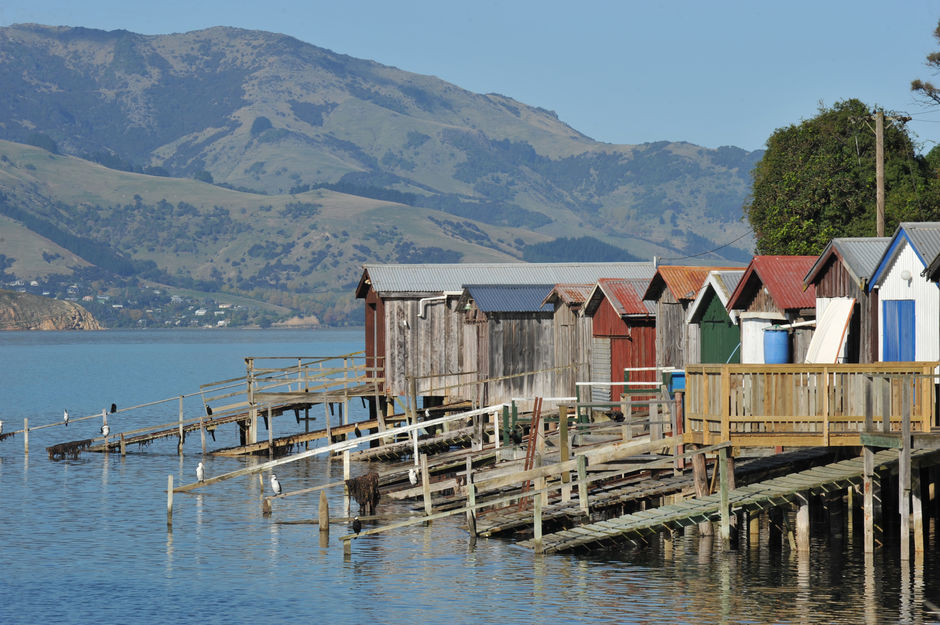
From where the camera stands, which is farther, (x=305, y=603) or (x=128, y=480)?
(x=128, y=480)

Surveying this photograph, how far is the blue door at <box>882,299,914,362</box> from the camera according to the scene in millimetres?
36219

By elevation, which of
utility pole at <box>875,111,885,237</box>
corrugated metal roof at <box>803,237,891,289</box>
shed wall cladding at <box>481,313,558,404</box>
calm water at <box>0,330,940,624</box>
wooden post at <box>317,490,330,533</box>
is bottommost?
calm water at <box>0,330,940,624</box>

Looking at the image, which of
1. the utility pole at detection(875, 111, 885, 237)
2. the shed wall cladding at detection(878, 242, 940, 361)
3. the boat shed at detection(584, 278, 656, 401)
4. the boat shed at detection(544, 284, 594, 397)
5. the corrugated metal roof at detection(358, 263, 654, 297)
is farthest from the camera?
the corrugated metal roof at detection(358, 263, 654, 297)

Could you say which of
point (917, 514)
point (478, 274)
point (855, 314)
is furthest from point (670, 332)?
point (478, 274)

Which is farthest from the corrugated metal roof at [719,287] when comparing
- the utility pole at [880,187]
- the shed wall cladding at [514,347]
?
the shed wall cladding at [514,347]

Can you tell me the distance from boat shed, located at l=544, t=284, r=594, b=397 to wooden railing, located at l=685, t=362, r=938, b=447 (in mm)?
23559

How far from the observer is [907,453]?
29.7m

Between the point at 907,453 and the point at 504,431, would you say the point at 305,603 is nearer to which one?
the point at 907,453

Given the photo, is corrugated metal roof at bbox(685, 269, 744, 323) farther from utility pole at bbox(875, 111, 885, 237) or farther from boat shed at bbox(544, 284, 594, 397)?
boat shed at bbox(544, 284, 594, 397)

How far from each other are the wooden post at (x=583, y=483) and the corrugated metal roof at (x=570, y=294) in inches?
804

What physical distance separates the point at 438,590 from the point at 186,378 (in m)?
144

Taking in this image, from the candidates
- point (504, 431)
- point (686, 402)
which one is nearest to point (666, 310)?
point (504, 431)

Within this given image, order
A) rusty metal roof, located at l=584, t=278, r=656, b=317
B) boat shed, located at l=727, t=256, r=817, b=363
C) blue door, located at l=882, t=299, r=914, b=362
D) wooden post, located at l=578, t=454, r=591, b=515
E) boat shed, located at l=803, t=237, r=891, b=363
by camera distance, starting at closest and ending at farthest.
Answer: wooden post, located at l=578, t=454, r=591, b=515 < blue door, located at l=882, t=299, r=914, b=362 < boat shed, located at l=803, t=237, r=891, b=363 < boat shed, located at l=727, t=256, r=817, b=363 < rusty metal roof, located at l=584, t=278, r=656, b=317

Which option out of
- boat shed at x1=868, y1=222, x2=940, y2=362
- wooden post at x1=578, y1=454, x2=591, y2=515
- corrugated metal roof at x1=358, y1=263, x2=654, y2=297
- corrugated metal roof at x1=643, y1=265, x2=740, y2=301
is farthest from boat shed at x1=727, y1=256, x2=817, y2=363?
corrugated metal roof at x1=358, y1=263, x2=654, y2=297
